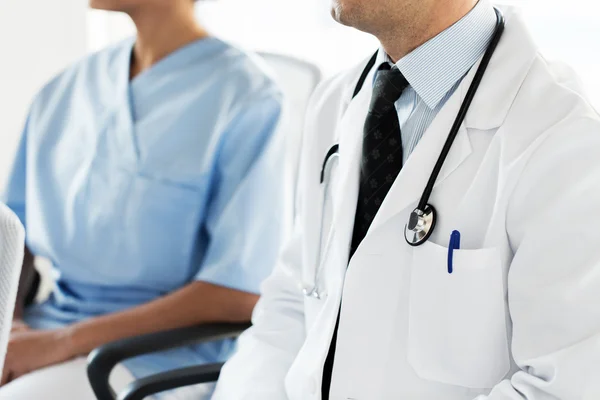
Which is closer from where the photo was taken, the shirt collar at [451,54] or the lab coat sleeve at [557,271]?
the lab coat sleeve at [557,271]

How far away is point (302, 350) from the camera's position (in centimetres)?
117

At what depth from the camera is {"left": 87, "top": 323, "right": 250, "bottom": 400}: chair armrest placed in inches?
49.0

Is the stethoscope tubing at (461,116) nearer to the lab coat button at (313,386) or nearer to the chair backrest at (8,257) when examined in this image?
the lab coat button at (313,386)

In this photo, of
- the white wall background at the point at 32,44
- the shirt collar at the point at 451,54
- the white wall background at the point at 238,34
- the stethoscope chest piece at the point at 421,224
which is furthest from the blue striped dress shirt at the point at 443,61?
the white wall background at the point at 32,44

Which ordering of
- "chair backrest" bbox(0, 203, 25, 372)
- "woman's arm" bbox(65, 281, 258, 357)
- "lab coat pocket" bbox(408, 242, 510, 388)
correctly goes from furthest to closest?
"woman's arm" bbox(65, 281, 258, 357)
"lab coat pocket" bbox(408, 242, 510, 388)
"chair backrest" bbox(0, 203, 25, 372)

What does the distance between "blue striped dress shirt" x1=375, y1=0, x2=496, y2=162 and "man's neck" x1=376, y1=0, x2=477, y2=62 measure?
0.05ft

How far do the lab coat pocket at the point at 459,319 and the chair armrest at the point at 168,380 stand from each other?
38cm

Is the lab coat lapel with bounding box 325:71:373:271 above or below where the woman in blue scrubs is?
above

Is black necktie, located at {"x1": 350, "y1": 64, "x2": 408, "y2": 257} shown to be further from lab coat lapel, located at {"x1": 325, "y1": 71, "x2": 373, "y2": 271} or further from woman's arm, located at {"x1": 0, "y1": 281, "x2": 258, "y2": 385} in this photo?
woman's arm, located at {"x1": 0, "y1": 281, "x2": 258, "y2": 385}

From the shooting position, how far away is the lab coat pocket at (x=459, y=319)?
95 cm

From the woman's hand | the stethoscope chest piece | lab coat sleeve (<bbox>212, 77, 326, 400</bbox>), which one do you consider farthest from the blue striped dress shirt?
the woman's hand

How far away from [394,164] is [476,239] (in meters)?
0.17

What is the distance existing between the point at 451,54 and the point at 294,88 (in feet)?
2.09

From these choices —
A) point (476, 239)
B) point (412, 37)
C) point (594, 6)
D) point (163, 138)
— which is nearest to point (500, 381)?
point (476, 239)
